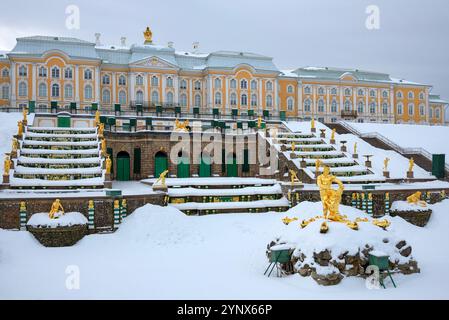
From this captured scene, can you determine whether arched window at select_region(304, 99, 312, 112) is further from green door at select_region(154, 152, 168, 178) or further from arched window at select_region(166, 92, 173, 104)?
green door at select_region(154, 152, 168, 178)

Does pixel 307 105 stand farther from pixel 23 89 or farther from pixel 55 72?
pixel 23 89

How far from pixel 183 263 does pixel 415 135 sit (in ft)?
120

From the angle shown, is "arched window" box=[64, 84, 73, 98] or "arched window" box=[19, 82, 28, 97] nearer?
"arched window" box=[19, 82, 28, 97]

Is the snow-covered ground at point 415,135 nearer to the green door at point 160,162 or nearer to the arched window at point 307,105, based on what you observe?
the arched window at point 307,105

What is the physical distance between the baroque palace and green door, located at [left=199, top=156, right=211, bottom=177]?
14.0m

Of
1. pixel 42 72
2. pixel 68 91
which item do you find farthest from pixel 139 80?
pixel 42 72

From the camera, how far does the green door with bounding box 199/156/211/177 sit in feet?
120

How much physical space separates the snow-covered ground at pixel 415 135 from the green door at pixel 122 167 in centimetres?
2609

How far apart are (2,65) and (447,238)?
5758cm

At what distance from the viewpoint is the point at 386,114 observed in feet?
234

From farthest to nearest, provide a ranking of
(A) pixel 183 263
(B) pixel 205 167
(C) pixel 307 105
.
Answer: (C) pixel 307 105 < (B) pixel 205 167 < (A) pixel 183 263

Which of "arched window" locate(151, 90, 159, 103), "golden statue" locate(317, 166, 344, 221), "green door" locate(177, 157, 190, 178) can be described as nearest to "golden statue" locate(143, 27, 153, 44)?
"arched window" locate(151, 90, 159, 103)

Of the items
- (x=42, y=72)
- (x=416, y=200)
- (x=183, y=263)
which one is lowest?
(x=183, y=263)

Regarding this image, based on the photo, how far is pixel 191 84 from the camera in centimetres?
6209
